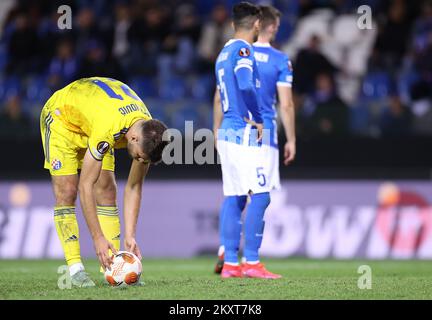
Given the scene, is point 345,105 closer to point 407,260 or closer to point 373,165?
point 373,165

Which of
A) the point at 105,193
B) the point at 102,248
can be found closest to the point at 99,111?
the point at 102,248

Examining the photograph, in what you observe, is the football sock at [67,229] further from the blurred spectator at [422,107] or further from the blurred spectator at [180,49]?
the blurred spectator at [180,49]

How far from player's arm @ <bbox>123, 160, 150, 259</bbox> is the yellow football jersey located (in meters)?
0.28

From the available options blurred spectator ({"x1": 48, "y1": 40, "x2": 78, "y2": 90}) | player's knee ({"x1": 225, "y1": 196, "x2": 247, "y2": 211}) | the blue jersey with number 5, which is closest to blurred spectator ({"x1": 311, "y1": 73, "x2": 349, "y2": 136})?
blurred spectator ({"x1": 48, "y1": 40, "x2": 78, "y2": 90})

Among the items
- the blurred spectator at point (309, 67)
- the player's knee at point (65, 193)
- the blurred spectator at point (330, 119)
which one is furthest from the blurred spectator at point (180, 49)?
the player's knee at point (65, 193)

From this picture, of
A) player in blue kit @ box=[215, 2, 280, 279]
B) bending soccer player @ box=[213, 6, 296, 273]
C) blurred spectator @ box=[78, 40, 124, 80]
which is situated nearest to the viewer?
player in blue kit @ box=[215, 2, 280, 279]

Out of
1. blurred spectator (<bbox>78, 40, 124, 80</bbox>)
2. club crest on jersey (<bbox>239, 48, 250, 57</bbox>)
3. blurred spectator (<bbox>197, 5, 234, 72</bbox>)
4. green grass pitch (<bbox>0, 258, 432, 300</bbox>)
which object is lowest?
green grass pitch (<bbox>0, 258, 432, 300</bbox>)

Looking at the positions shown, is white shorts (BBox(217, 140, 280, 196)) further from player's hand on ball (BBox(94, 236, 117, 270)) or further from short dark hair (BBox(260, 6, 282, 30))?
player's hand on ball (BBox(94, 236, 117, 270))

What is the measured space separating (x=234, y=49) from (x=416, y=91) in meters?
6.49

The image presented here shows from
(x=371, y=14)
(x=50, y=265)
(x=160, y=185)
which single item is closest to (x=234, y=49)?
(x=50, y=265)

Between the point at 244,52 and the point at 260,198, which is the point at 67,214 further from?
the point at 244,52

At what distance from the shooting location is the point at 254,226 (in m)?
8.47

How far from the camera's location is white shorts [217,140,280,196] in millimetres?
8469

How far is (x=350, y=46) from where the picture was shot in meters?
15.3
